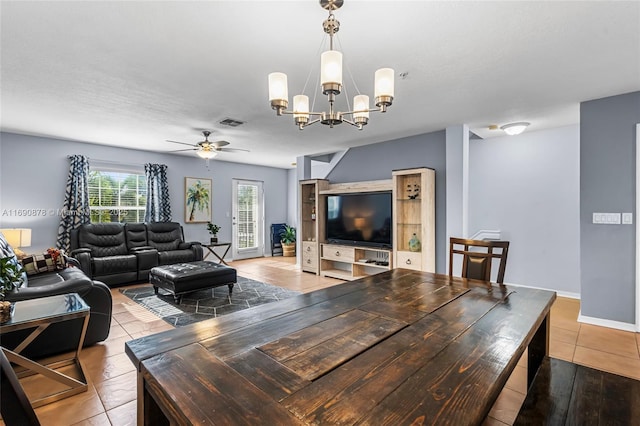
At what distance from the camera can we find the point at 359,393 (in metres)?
0.89

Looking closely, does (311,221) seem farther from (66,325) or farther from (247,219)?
(66,325)

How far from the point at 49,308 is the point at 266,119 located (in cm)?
299

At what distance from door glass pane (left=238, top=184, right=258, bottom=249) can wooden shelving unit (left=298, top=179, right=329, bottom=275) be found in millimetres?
2225

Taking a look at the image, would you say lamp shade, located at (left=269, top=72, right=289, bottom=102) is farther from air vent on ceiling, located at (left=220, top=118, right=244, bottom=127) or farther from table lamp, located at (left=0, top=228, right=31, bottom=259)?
table lamp, located at (left=0, top=228, right=31, bottom=259)

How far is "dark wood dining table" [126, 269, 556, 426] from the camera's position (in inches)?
32.3

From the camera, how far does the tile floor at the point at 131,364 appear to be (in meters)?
1.89

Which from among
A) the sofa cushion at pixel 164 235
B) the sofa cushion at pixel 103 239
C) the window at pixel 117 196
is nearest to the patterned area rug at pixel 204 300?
the sofa cushion at pixel 103 239

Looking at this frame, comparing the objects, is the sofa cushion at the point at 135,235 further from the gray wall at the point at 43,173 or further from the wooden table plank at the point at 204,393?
the wooden table plank at the point at 204,393

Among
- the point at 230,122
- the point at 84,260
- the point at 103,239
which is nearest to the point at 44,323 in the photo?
the point at 230,122

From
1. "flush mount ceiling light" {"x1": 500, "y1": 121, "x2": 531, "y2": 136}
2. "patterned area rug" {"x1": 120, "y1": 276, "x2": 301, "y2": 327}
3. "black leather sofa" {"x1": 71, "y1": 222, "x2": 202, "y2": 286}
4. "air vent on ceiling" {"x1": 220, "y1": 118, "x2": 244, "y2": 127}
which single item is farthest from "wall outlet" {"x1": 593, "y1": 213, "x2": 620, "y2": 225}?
"black leather sofa" {"x1": 71, "y1": 222, "x2": 202, "y2": 286}

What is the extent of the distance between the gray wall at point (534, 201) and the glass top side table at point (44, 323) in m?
5.33

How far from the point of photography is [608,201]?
3.29 metres

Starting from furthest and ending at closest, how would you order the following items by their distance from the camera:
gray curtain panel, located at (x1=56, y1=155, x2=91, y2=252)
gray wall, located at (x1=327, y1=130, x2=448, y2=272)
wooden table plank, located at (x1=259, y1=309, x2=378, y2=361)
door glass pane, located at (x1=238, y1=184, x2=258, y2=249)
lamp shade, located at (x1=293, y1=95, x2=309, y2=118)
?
door glass pane, located at (x1=238, y1=184, x2=258, y2=249)
gray curtain panel, located at (x1=56, y1=155, x2=91, y2=252)
gray wall, located at (x1=327, y1=130, x2=448, y2=272)
lamp shade, located at (x1=293, y1=95, x2=309, y2=118)
wooden table plank, located at (x1=259, y1=309, x2=378, y2=361)

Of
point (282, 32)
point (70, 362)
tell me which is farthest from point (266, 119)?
point (70, 362)
